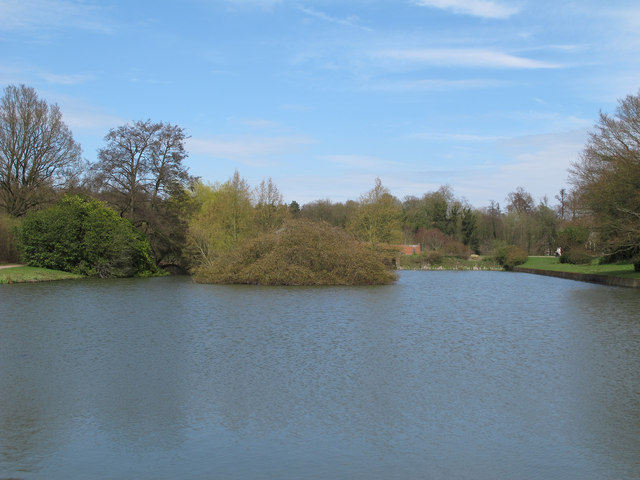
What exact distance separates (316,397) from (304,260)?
1926 cm

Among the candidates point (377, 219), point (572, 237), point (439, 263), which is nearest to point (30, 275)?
point (377, 219)

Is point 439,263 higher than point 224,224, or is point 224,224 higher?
point 224,224

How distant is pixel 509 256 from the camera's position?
51.4 metres

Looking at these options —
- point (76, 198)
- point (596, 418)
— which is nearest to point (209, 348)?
point (596, 418)

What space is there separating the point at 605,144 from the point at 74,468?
3115 centimetres

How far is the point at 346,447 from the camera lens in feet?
18.2

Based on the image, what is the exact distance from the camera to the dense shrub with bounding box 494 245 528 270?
1993 inches

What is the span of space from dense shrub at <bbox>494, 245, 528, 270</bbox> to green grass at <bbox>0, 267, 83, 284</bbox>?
35.4 metres

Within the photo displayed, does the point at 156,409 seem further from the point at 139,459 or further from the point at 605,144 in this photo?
the point at 605,144

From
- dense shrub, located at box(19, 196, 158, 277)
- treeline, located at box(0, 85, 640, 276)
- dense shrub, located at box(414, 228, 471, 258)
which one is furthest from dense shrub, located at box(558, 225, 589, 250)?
dense shrub, located at box(19, 196, 158, 277)

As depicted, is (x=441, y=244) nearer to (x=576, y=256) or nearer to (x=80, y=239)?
(x=576, y=256)

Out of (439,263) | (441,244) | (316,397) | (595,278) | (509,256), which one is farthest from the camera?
(441,244)

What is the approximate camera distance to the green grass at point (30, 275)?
92.3ft

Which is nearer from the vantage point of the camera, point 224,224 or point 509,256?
point 224,224
